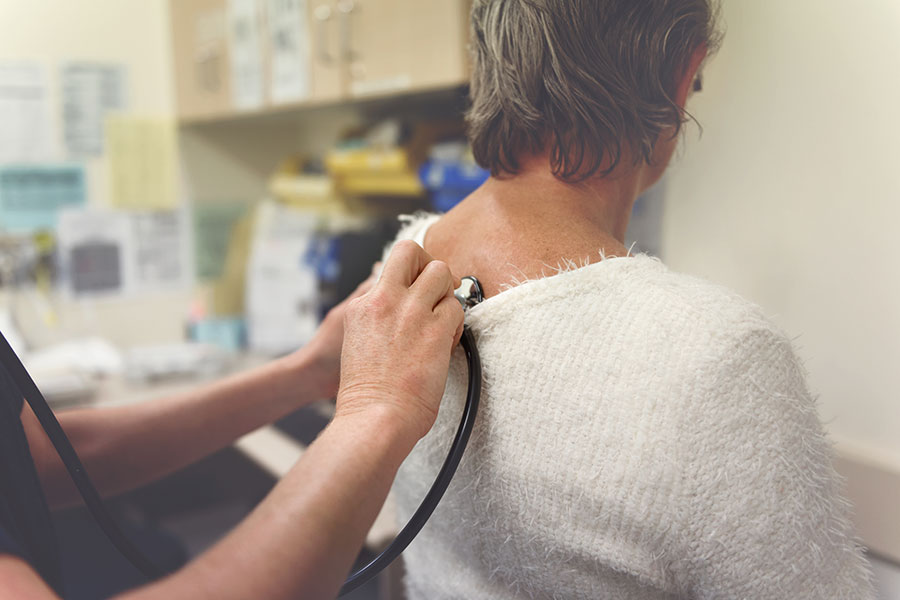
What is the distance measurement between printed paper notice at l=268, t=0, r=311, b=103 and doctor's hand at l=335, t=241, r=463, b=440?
45.5 inches

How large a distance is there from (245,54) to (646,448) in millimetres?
1562

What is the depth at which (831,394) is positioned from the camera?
479 mm

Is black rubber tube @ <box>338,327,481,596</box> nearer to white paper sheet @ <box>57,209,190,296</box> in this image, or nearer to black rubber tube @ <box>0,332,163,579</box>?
black rubber tube @ <box>0,332,163,579</box>

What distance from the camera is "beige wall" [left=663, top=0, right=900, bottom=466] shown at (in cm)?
43

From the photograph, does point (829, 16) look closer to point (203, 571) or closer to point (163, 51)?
point (203, 571)

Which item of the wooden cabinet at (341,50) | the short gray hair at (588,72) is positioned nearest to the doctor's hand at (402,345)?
the short gray hair at (588,72)

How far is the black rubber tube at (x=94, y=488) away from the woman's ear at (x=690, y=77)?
22 centimetres

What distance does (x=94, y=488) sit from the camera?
0.46 meters

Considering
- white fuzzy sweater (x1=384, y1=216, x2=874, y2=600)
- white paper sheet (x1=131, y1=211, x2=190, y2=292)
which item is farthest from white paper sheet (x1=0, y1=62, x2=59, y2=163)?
white fuzzy sweater (x1=384, y1=216, x2=874, y2=600)

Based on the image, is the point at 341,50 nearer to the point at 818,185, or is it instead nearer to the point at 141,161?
the point at 141,161

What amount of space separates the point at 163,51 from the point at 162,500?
1261 millimetres

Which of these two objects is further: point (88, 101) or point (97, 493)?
point (88, 101)

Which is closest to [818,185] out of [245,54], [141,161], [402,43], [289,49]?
[402,43]

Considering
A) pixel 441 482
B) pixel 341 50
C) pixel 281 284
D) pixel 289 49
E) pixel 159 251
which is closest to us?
pixel 441 482
